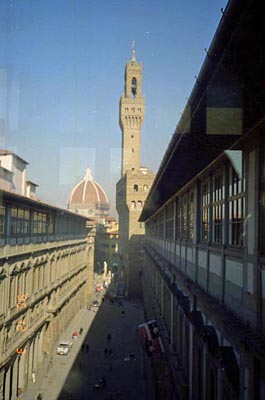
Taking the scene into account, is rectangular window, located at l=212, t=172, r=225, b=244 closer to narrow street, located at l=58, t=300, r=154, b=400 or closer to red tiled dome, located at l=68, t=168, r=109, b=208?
narrow street, located at l=58, t=300, r=154, b=400

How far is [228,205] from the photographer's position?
5.07 meters

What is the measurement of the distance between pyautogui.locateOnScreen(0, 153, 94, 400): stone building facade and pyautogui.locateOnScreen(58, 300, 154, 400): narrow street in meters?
1.44

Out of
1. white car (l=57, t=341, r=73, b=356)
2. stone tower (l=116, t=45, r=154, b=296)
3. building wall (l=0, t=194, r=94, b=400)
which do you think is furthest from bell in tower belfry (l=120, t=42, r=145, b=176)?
white car (l=57, t=341, r=73, b=356)

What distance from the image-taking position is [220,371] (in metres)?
4.99

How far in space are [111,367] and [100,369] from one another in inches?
16.1

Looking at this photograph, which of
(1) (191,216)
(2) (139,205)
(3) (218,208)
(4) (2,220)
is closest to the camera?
(3) (218,208)

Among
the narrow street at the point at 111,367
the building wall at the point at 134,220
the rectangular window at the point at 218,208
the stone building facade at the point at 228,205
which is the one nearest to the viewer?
the stone building facade at the point at 228,205

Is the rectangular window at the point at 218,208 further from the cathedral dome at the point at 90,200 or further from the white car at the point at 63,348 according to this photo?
the cathedral dome at the point at 90,200

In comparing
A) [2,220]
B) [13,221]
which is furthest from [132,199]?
[2,220]

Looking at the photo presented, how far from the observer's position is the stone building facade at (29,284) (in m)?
12.4

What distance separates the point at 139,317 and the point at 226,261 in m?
23.3

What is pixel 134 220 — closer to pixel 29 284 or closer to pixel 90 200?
pixel 90 200

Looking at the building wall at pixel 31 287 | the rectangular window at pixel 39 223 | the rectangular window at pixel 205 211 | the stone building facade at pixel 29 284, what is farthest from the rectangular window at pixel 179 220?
the rectangular window at pixel 39 223

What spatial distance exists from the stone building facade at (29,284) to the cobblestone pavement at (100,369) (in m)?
0.75
